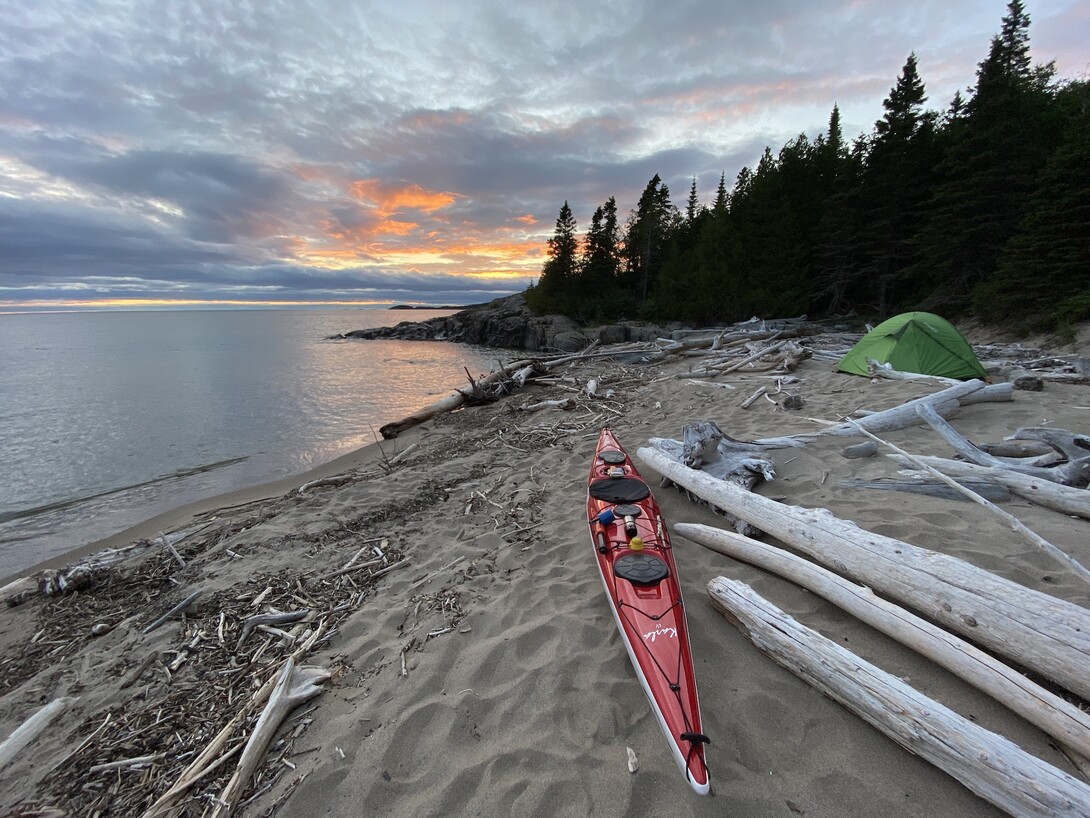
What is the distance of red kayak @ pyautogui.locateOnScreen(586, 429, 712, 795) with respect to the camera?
92.2 inches

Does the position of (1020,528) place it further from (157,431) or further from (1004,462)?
(157,431)

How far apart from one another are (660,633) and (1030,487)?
172 inches

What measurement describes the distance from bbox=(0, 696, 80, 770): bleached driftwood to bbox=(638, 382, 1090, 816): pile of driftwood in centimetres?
498

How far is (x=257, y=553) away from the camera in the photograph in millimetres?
5242

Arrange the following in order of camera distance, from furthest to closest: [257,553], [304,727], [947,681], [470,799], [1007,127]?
[1007,127] → [257,553] → [304,727] → [947,681] → [470,799]

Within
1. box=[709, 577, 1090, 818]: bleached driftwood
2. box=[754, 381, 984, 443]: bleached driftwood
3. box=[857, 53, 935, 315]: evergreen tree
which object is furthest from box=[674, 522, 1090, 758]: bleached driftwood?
box=[857, 53, 935, 315]: evergreen tree

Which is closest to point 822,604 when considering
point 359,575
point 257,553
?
point 359,575

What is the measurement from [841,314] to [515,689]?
112ft

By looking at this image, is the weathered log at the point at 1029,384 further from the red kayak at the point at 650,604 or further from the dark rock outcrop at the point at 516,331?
the dark rock outcrop at the point at 516,331

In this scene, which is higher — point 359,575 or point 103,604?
point 359,575

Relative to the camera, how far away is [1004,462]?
4.99m

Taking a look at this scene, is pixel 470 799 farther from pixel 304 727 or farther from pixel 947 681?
pixel 947 681

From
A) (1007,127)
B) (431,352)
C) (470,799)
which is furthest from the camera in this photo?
(431,352)

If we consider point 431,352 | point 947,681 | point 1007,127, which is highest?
point 1007,127
